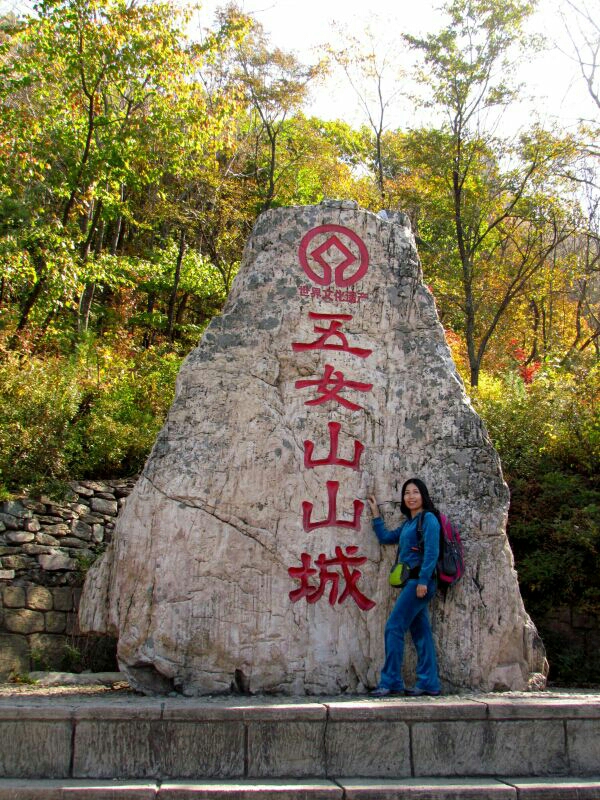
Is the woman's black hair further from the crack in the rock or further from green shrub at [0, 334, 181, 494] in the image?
green shrub at [0, 334, 181, 494]

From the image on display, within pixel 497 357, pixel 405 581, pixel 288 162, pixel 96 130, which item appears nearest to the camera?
pixel 405 581

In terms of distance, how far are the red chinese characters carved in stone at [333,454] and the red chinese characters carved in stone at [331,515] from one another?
0.15 meters

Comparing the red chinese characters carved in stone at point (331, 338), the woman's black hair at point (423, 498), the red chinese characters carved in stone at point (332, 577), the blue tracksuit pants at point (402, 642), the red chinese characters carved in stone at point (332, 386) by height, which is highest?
the red chinese characters carved in stone at point (331, 338)

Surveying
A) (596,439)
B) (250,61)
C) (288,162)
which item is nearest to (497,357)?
(288,162)

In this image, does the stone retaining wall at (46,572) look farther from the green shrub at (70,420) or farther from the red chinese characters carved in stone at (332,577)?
the red chinese characters carved in stone at (332,577)

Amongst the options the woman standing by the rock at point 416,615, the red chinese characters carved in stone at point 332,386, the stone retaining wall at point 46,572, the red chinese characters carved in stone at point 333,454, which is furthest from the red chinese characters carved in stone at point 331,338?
the stone retaining wall at point 46,572

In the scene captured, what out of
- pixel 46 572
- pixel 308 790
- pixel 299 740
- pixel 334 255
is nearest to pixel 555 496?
pixel 334 255

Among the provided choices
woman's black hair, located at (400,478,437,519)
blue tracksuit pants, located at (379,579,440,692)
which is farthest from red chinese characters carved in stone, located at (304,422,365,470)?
blue tracksuit pants, located at (379,579,440,692)

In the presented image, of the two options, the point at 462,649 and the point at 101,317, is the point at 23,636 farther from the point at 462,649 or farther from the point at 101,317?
the point at 101,317

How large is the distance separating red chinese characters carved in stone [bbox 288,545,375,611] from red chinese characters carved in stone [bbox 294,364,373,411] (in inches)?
41.4

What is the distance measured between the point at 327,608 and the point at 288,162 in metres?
13.1

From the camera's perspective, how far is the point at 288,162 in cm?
1680

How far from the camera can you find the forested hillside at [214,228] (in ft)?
27.6

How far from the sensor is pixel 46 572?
763 centimetres
